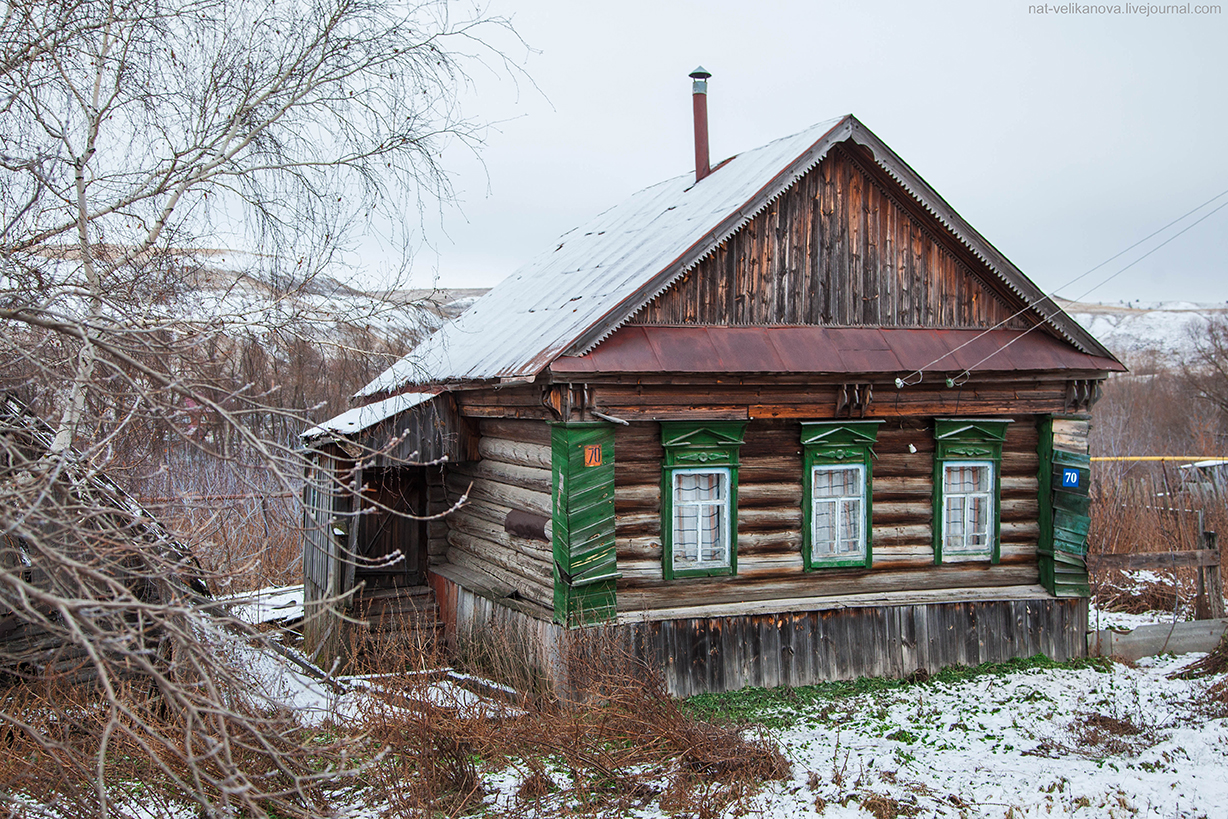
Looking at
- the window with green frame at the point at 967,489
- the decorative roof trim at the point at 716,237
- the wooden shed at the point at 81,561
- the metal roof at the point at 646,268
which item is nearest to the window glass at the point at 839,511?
the window with green frame at the point at 967,489

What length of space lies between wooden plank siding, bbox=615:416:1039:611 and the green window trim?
0.30 ft

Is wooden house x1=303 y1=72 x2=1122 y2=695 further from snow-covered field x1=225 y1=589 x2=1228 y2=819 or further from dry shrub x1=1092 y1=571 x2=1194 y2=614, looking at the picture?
dry shrub x1=1092 y1=571 x2=1194 y2=614

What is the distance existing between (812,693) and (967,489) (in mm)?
2967

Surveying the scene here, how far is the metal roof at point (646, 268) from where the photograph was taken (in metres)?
8.95

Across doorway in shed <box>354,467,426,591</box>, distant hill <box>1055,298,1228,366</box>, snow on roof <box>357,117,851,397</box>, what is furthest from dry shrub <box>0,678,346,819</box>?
distant hill <box>1055,298,1228,366</box>

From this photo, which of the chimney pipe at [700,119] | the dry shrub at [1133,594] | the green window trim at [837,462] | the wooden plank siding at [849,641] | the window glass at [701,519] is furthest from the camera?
the dry shrub at [1133,594]

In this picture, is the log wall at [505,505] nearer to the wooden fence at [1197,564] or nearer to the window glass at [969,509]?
the window glass at [969,509]

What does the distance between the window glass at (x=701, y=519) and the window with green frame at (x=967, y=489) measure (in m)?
2.51

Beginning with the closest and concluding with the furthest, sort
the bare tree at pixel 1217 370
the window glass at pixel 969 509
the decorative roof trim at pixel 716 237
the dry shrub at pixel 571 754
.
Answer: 1. the dry shrub at pixel 571 754
2. the decorative roof trim at pixel 716 237
3. the window glass at pixel 969 509
4. the bare tree at pixel 1217 370

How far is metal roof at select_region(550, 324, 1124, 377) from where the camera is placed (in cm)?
879

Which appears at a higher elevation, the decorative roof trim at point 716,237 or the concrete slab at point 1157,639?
the decorative roof trim at point 716,237

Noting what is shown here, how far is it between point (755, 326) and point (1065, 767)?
4.75 m

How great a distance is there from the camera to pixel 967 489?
1052 centimetres

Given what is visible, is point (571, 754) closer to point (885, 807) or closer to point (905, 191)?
point (885, 807)
